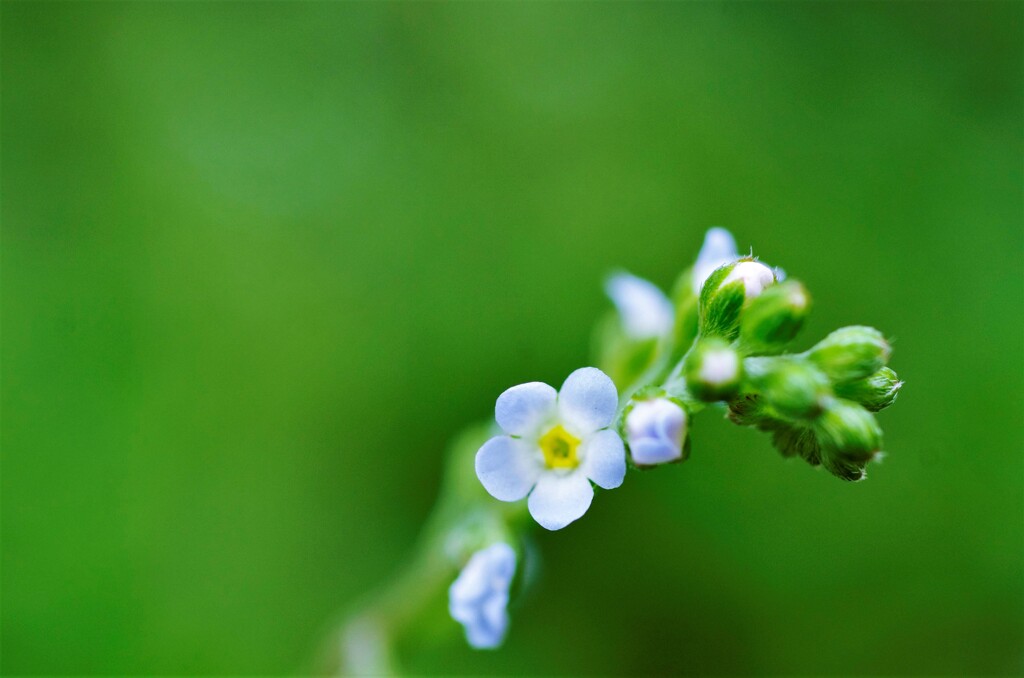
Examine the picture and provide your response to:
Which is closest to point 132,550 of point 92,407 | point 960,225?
point 92,407

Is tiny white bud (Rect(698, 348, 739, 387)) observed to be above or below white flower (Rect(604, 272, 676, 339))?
below

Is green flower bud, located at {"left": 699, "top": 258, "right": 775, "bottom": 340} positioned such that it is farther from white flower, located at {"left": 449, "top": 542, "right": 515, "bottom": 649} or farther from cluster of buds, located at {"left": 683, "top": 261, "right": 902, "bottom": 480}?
white flower, located at {"left": 449, "top": 542, "right": 515, "bottom": 649}

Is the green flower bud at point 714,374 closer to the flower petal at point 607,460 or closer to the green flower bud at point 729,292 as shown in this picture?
the green flower bud at point 729,292

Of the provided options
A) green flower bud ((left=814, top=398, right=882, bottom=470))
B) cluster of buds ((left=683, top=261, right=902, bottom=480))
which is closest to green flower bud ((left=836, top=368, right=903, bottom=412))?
cluster of buds ((left=683, top=261, right=902, bottom=480))

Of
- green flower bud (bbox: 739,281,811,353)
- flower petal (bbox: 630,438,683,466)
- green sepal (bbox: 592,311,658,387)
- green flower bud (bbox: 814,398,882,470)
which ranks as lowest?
green flower bud (bbox: 814,398,882,470)

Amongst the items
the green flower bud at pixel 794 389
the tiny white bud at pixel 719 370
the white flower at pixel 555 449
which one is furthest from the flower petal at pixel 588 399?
the green flower bud at pixel 794 389

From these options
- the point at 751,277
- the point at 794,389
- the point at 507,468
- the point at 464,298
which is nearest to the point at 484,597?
the point at 507,468

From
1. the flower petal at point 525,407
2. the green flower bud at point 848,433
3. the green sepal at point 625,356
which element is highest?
the green sepal at point 625,356
